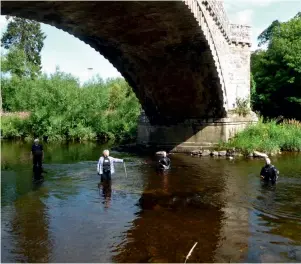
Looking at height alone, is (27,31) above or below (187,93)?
above

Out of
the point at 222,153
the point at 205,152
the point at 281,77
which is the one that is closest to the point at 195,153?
the point at 205,152

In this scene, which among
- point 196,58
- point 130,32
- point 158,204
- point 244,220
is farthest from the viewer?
point 196,58

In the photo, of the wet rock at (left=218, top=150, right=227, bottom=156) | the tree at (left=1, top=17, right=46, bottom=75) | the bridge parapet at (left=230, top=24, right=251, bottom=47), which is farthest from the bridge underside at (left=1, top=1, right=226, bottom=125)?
the tree at (left=1, top=17, right=46, bottom=75)

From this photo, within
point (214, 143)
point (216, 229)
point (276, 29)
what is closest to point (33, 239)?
point (216, 229)

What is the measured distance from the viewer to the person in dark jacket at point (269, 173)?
51.8 ft

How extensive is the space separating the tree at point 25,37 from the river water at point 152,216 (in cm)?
5446

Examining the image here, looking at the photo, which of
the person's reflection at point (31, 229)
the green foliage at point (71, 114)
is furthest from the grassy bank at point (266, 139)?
the person's reflection at point (31, 229)

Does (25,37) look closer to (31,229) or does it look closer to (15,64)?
(15,64)

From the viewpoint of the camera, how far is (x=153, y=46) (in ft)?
67.2

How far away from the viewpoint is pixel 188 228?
1031 cm

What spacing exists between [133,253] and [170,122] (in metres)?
19.9

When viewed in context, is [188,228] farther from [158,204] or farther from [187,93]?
[187,93]

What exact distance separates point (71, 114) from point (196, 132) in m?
15.1

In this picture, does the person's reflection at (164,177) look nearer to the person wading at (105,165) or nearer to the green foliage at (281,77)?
the person wading at (105,165)
